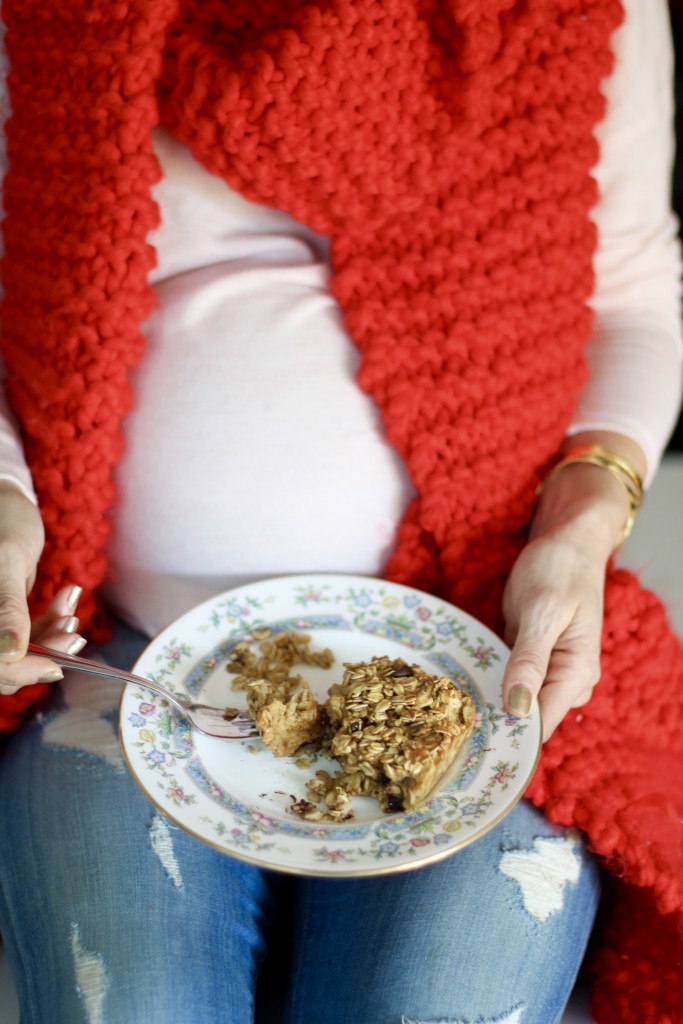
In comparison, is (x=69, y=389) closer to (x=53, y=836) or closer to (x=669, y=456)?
(x=53, y=836)

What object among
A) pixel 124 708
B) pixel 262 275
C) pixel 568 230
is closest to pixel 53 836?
pixel 124 708

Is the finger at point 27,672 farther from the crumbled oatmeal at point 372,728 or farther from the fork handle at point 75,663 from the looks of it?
the crumbled oatmeal at point 372,728

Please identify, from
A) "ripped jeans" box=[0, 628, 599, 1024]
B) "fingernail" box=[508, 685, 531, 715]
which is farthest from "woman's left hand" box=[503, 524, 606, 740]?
"ripped jeans" box=[0, 628, 599, 1024]

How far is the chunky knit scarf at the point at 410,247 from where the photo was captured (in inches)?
33.1

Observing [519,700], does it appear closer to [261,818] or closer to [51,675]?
[261,818]

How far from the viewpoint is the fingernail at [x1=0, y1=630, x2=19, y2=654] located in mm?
701

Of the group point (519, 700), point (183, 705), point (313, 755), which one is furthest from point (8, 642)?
point (519, 700)

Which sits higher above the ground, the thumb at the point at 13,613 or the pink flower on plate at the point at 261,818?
the thumb at the point at 13,613

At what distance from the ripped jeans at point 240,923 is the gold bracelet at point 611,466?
325 mm

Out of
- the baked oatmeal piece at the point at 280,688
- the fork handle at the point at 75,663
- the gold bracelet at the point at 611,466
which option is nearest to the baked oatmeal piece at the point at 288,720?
the baked oatmeal piece at the point at 280,688

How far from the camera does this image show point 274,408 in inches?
34.7

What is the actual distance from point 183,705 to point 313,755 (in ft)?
0.37

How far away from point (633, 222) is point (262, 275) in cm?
42

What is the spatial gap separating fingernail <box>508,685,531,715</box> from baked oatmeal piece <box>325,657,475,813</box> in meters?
0.04
